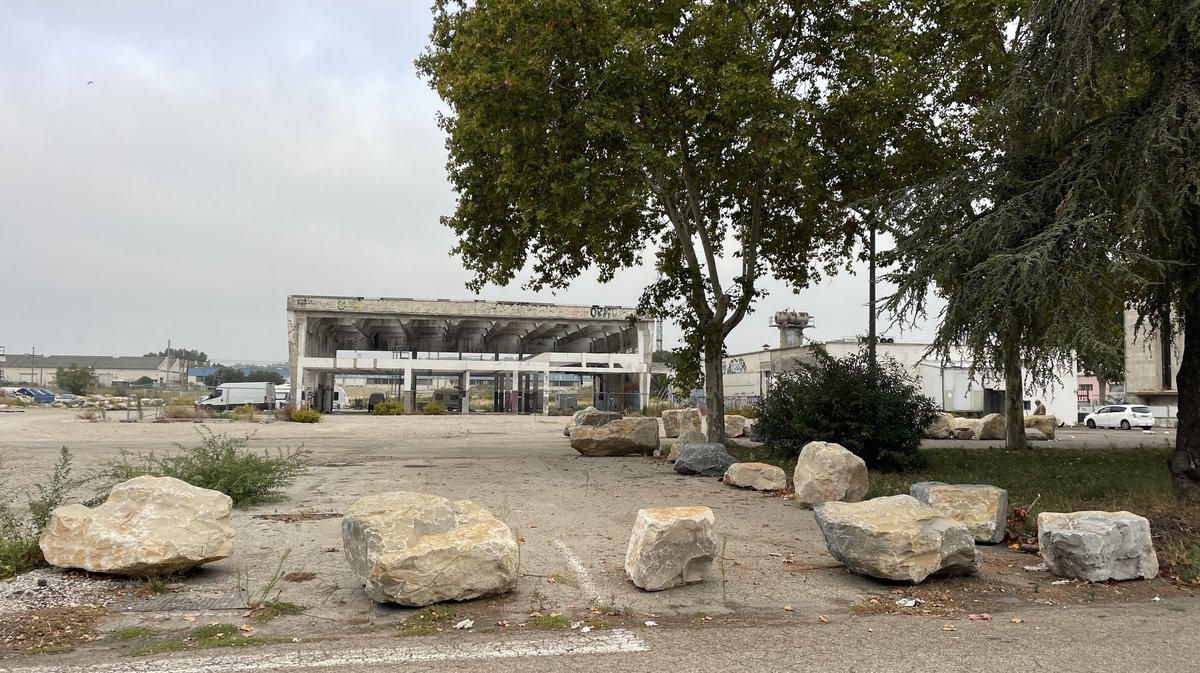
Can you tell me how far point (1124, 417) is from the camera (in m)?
41.6

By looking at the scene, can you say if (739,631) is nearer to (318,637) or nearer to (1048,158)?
(318,637)

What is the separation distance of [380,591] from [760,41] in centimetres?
1485

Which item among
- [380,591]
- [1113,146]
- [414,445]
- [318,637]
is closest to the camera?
[318,637]

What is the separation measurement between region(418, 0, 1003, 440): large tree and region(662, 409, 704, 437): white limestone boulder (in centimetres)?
169

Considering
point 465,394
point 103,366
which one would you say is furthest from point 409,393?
point 103,366

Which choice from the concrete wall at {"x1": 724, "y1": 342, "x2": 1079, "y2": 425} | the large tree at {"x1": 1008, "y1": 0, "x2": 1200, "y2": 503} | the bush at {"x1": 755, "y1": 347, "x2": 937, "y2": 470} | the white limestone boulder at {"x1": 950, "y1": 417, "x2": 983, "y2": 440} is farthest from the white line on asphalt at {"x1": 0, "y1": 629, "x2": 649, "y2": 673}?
the concrete wall at {"x1": 724, "y1": 342, "x2": 1079, "y2": 425}

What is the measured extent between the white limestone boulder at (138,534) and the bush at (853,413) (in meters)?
11.2

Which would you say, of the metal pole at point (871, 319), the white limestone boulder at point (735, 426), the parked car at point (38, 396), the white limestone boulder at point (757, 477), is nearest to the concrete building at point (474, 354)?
the white limestone boulder at point (735, 426)

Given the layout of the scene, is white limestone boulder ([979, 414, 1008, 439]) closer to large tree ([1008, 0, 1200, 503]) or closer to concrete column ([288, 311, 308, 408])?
large tree ([1008, 0, 1200, 503])

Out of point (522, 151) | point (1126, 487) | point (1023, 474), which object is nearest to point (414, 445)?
point (522, 151)

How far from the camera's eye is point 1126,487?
429 inches

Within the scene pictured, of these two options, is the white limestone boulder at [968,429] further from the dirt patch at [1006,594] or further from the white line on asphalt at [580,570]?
the white line on asphalt at [580,570]

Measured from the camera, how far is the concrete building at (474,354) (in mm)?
52500

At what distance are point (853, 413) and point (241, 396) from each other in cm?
4996
